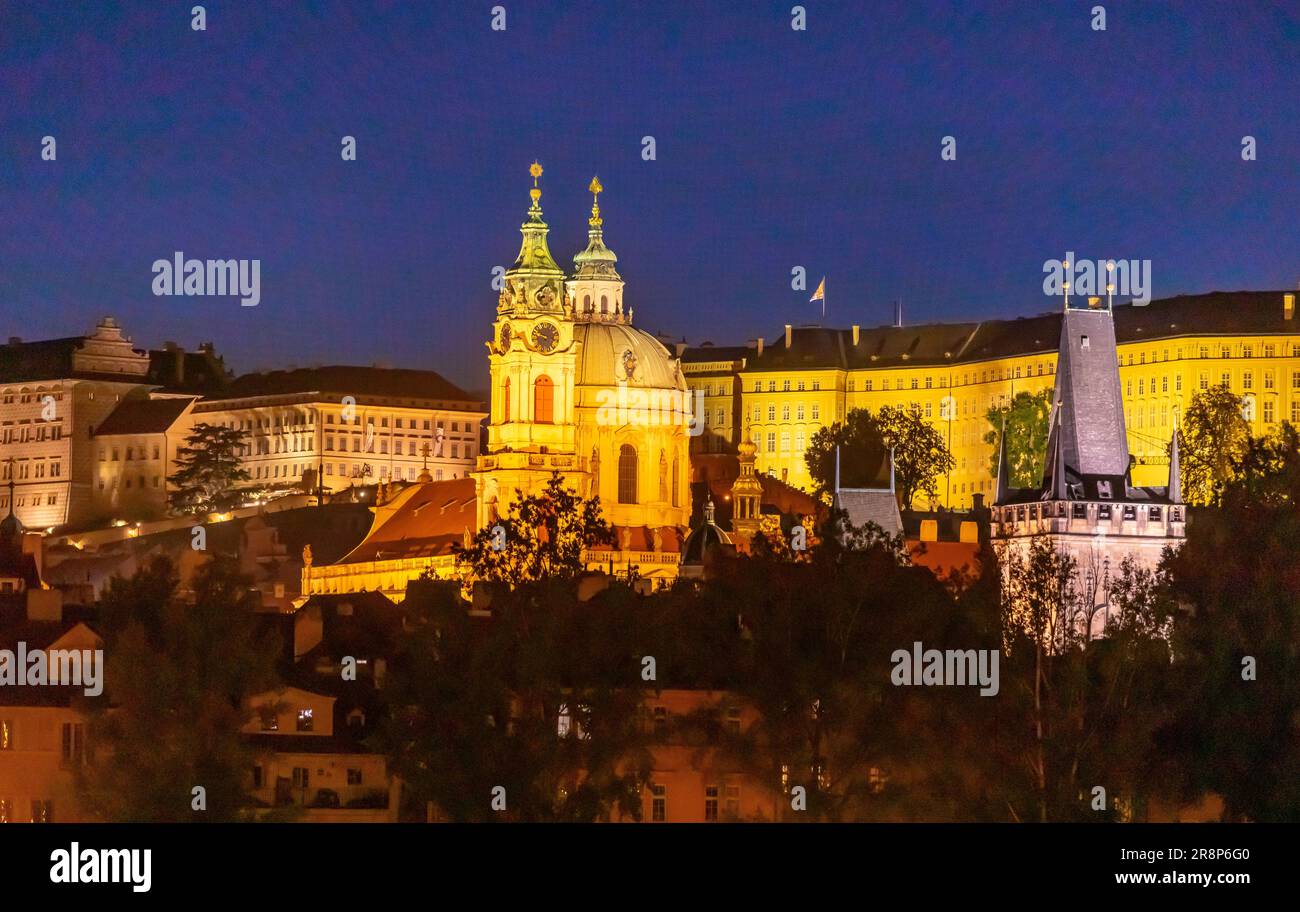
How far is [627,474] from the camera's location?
567 ft

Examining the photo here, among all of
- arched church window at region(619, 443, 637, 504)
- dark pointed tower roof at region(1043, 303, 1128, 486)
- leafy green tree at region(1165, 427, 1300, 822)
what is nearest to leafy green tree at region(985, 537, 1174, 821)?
leafy green tree at region(1165, 427, 1300, 822)

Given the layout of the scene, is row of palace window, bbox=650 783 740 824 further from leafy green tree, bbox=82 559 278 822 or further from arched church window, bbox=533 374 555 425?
arched church window, bbox=533 374 555 425

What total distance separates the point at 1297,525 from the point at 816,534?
1500cm

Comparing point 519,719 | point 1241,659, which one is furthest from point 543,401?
point 519,719

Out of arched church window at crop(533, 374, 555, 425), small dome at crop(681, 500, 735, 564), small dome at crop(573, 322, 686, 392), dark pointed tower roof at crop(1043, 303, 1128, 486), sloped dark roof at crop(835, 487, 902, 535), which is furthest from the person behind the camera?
small dome at crop(573, 322, 686, 392)

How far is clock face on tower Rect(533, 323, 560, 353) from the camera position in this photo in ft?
560

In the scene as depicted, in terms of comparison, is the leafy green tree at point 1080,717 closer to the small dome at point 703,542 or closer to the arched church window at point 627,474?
the small dome at point 703,542

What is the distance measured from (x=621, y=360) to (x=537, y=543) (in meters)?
51.2

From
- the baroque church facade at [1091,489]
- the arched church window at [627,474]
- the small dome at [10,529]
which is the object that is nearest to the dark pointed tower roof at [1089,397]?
the baroque church facade at [1091,489]

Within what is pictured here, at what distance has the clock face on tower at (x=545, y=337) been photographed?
171 metres

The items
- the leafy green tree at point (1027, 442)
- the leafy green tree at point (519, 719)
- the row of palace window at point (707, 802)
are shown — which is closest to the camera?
the leafy green tree at point (519, 719)

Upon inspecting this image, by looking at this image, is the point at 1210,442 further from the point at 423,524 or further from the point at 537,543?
the point at 537,543

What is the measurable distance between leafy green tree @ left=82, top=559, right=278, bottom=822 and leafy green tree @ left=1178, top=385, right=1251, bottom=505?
68.9 meters

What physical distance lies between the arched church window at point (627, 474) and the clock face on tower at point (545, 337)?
595cm
